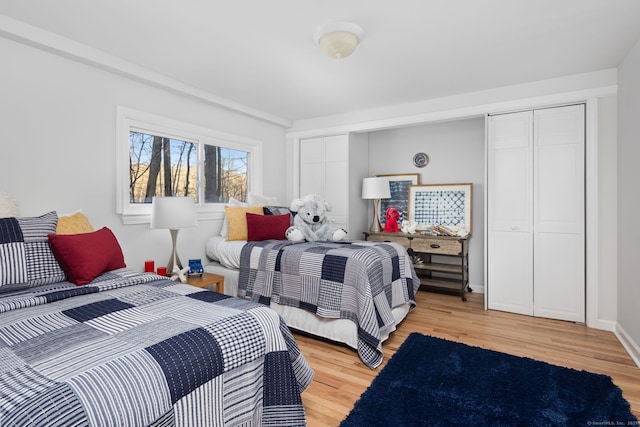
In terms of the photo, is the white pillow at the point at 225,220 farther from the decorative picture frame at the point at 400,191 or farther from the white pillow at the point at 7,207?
the decorative picture frame at the point at 400,191

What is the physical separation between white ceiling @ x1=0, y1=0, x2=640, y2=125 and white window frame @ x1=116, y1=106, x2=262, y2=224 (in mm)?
460

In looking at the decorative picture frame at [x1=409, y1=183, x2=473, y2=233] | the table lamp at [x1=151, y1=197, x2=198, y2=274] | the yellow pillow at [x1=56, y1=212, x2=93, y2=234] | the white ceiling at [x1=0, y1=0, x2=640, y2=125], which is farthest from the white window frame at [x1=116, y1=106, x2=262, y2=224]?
the decorative picture frame at [x1=409, y1=183, x2=473, y2=233]

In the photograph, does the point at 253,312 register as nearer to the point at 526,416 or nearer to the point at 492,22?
the point at 526,416

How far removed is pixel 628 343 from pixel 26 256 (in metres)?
4.22

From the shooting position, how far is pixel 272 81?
3.33 metres

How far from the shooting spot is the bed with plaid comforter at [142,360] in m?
0.87

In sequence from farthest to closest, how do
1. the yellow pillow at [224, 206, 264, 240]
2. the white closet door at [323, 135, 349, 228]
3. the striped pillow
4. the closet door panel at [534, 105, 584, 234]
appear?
the white closet door at [323, 135, 349, 228] → the yellow pillow at [224, 206, 264, 240] → the closet door panel at [534, 105, 584, 234] → the striped pillow

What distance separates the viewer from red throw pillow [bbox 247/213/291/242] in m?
3.46

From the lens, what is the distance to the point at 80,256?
1884 millimetres

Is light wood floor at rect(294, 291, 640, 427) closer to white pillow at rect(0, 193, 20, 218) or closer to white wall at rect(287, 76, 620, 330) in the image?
white wall at rect(287, 76, 620, 330)

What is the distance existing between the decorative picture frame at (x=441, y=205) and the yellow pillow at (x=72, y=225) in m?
3.70

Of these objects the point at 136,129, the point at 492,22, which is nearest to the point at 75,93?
the point at 136,129

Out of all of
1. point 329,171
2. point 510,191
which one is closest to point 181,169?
point 329,171

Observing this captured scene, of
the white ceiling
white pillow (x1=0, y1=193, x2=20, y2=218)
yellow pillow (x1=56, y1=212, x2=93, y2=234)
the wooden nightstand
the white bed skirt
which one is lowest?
the white bed skirt
